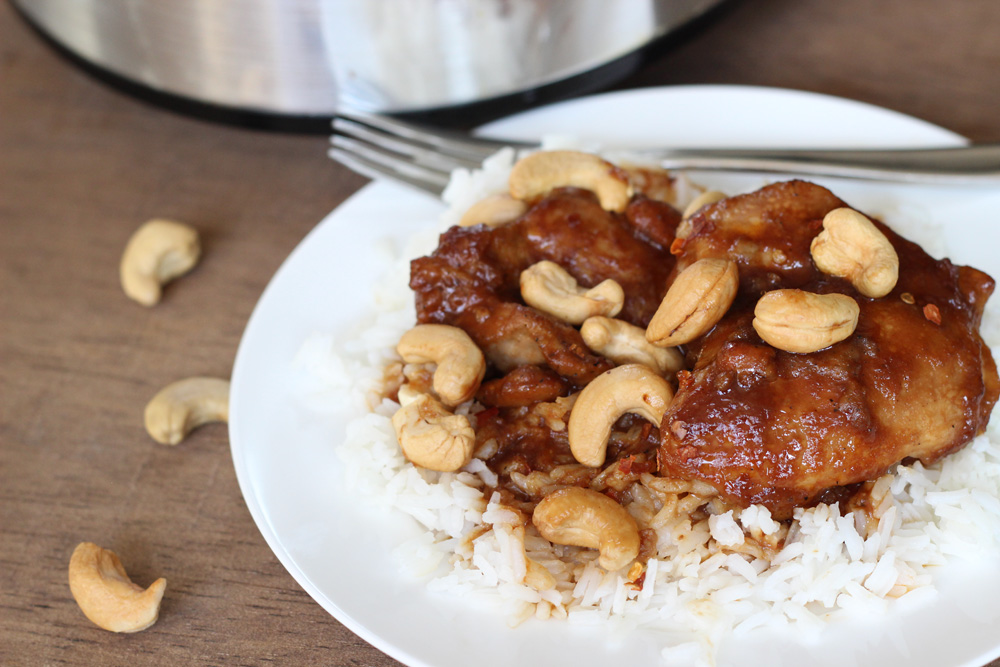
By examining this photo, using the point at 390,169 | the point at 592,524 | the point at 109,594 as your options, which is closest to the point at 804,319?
the point at 592,524

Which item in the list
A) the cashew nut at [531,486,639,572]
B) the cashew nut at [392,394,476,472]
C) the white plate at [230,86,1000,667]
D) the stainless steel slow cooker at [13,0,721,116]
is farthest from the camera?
the stainless steel slow cooker at [13,0,721,116]

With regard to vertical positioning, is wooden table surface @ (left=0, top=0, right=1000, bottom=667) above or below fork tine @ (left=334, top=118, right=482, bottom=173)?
below

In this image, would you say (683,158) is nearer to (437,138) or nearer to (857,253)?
A: (437,138)

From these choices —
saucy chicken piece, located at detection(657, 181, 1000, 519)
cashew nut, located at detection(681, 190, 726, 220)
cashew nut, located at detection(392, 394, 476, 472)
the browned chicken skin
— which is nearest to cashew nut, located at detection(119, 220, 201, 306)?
the browned chicken skin

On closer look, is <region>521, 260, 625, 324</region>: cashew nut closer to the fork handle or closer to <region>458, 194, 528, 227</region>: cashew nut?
<region>458, 194, 528, 227</region>: cashew nut

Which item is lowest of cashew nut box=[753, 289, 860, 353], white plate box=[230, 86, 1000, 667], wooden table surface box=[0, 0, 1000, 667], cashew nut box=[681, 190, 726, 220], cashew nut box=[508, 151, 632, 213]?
wooden table surface box=[0, 0, 1000, 667]

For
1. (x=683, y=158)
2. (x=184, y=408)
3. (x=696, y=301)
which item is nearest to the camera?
(x=696, y=301)

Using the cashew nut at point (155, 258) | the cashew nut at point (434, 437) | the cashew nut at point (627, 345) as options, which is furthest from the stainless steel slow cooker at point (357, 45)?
the cashew nut at point (434, 437)

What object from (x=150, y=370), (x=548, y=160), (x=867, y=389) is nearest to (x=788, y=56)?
(x=548, y=160)
